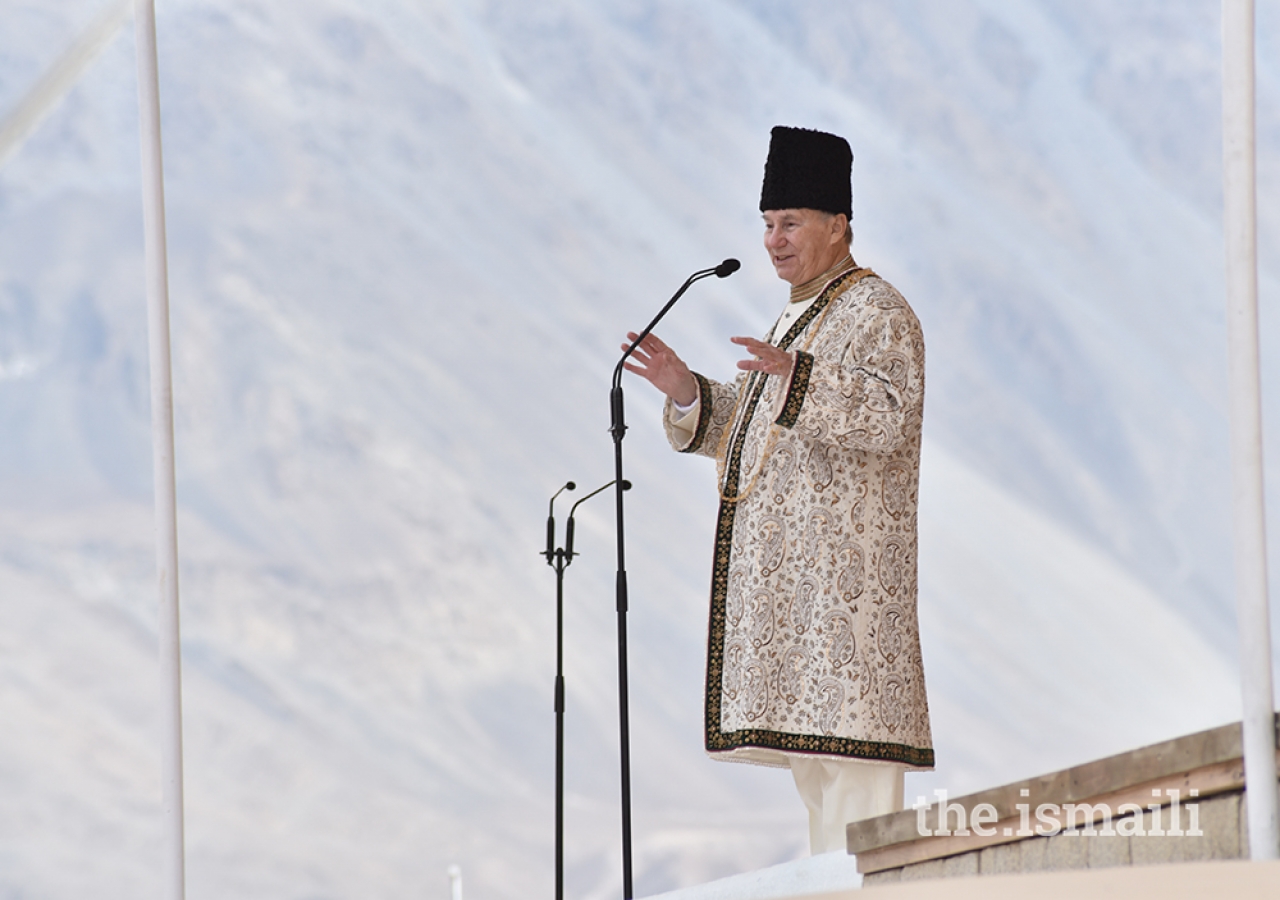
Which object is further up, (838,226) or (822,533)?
(838,226)

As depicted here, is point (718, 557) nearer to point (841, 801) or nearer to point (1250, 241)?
point (841, 801)

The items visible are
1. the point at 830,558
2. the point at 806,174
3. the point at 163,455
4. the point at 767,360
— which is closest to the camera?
the point at 163,455

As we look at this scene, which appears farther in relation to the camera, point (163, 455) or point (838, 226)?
point (838, 226)

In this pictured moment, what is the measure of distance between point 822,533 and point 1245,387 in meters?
1.32

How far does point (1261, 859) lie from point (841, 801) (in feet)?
4.42

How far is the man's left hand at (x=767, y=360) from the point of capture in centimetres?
262

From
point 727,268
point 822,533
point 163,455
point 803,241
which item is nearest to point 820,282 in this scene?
point 803,241

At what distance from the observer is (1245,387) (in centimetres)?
158

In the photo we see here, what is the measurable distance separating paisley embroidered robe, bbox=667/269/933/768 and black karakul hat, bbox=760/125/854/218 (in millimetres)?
169

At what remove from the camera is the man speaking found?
276cm

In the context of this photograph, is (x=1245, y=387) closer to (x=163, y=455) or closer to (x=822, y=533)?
(x=822, y=533)

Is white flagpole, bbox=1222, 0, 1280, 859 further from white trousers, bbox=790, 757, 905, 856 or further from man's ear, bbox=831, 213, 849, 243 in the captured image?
man's ear, bbox=831, 213, 849, 243

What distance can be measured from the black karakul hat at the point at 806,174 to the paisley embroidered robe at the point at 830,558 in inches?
6.7

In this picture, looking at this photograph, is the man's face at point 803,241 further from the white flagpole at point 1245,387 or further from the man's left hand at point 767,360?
the white flagpole at point 1245,387
